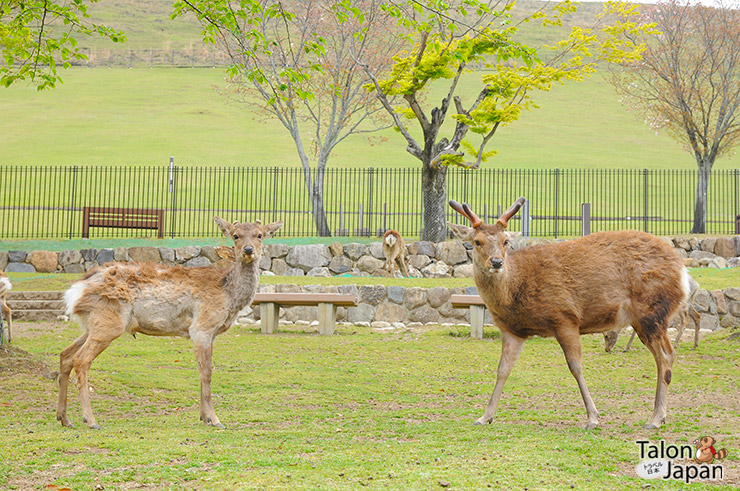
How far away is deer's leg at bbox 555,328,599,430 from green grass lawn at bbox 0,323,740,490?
23 centimetres

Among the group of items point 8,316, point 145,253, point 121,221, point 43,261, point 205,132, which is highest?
point 205,132

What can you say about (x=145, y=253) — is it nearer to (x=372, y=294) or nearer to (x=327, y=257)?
(x=327, y=257)

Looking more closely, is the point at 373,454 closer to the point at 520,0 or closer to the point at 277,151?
the point at 277,151

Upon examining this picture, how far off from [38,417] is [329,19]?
23.1 metres

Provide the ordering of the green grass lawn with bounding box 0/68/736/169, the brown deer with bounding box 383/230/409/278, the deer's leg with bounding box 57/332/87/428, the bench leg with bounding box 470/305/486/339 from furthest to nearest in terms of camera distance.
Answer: the green grass lawn with bounding box 0/68/736/169 → the brown deer with bounding box 383/230/409/278 → the bench leg with bounding box 470/305/486/339 → the deer's leg with bounding box 57/332/87/428

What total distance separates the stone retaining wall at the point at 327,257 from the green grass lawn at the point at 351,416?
6.71 meters

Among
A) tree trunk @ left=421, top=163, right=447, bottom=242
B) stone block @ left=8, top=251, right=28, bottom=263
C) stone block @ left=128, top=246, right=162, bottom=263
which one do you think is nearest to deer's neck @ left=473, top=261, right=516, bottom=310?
stone block @ left=128, top=246, right=162, bottom=263

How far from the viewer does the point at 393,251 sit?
1805 centimetres

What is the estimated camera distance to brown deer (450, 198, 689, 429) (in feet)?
21.6

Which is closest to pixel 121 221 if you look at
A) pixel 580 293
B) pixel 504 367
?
pixel 504 367

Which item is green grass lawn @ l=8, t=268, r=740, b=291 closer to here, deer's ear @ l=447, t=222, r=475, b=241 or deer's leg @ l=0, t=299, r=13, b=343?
deer's leg @ l=0, t=299, r=13, b=343

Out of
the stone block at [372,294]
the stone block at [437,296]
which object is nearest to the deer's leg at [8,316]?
the stone block at [372,294]

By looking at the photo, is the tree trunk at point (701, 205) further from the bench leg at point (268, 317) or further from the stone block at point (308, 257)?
the bench leg at point (268, 317)

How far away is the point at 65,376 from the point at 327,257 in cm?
1291
